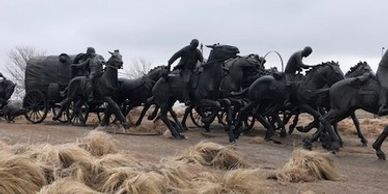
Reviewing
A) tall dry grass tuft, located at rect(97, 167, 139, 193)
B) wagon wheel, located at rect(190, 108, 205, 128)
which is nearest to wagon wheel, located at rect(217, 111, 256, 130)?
wagon wheel, located at rect(190, 108, 205, 128)

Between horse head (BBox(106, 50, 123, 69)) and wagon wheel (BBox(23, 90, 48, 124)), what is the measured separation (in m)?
5.54

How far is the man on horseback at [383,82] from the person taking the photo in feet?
40.9

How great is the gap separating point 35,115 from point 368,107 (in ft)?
42.7

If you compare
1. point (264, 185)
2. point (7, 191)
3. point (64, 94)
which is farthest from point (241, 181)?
point (64, 94)

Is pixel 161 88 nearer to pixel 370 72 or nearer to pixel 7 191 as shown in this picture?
pixel 370 72

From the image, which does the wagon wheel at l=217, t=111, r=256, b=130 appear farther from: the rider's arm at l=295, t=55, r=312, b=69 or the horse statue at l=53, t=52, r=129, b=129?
the horse statue at l=53, t=52, r=129, b=129

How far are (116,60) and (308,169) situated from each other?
8749 millimetres

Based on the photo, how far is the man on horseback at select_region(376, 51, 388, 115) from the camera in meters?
12.5

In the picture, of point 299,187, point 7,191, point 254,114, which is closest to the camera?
point 7,191

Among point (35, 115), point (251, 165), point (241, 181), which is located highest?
point (241, 181)

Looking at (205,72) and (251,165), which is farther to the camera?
(205,72)

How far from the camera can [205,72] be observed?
14.9 metres

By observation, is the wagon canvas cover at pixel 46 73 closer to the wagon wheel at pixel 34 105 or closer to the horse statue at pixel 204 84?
the wagon wheel at pixel 34 105

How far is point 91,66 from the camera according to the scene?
18.8 m
